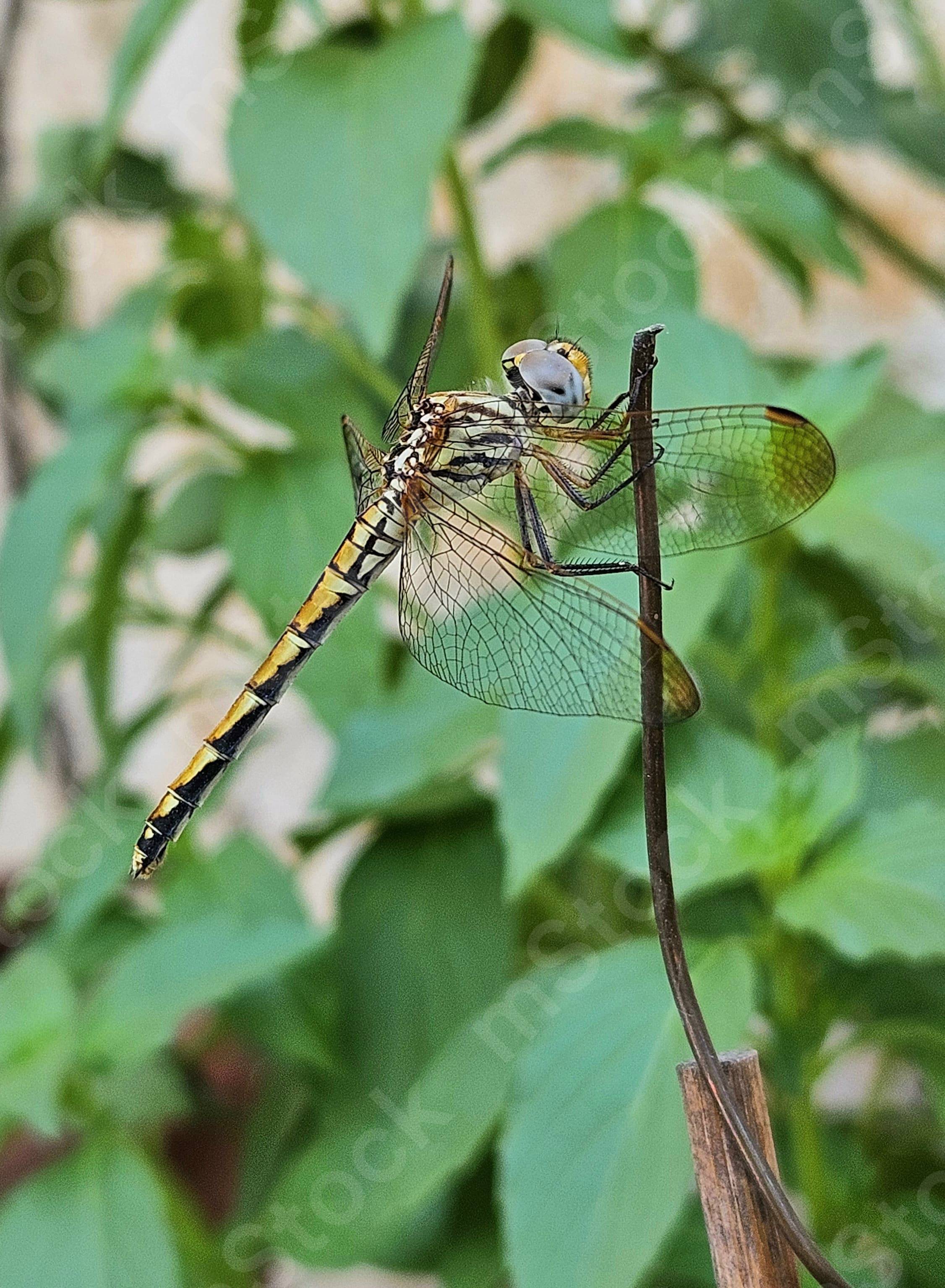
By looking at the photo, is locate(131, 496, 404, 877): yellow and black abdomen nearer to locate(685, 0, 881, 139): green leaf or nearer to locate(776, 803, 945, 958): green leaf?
locate(776, 803, 945, 958): green leaf

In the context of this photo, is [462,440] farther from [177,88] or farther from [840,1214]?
[177,88]

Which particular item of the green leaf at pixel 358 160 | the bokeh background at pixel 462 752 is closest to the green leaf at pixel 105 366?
the bokeh background at pixel 462 752

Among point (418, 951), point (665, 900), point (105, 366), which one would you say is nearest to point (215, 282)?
point (105, 366)

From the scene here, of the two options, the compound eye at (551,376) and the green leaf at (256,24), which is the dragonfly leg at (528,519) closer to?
the compound eye at (551,376)

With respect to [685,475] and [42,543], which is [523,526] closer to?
[685,475]

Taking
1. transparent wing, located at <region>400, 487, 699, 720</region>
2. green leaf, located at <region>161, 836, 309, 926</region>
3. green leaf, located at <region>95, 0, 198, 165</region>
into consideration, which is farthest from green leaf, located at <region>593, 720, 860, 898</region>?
green leaf, located at <region>95, 0, 198, 165</region>

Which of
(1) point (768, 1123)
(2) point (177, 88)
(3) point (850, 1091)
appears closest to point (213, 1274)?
(1) point (768, 1123)

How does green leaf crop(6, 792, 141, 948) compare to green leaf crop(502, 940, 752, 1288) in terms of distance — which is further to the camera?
green leaf crop(6, 792, 141, 948)
